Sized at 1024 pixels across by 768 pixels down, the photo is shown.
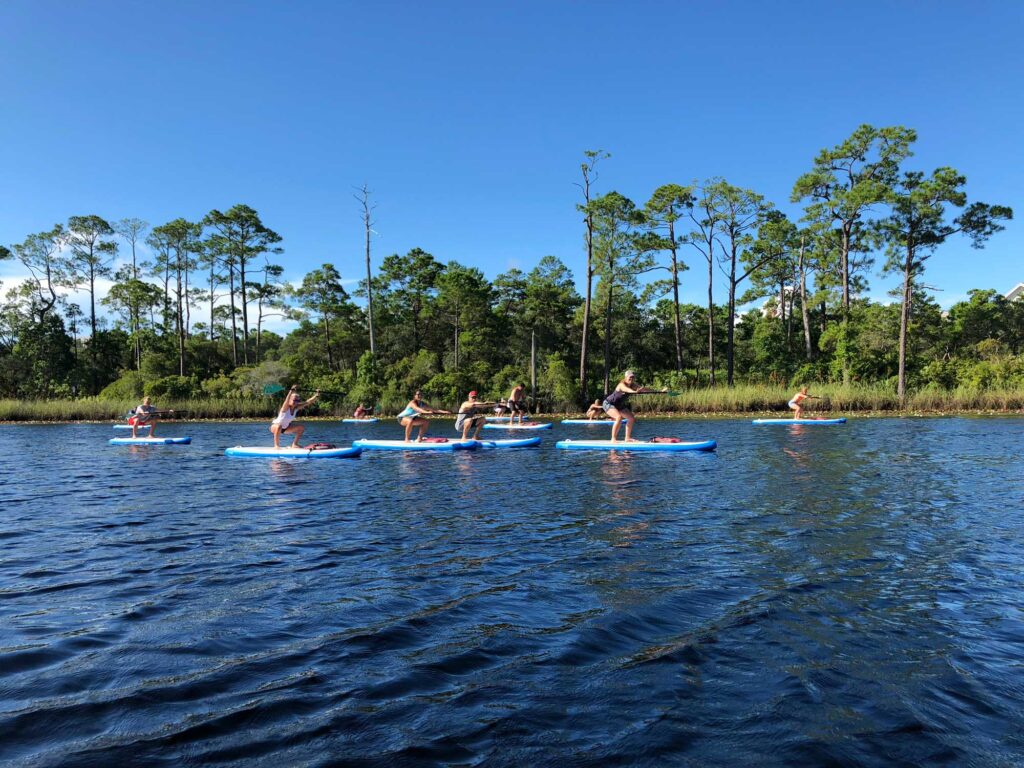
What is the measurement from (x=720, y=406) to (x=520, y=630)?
31803 mm

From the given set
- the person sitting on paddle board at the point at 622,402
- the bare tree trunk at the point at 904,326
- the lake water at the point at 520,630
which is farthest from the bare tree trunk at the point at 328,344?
the lake water at the point at 520,630

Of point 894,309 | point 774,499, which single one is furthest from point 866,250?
point 774,499

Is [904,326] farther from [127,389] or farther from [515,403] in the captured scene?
[127,389]

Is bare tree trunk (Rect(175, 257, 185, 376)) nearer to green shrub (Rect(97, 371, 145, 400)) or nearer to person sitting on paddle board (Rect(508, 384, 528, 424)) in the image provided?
green shrub (Rect(97, 371, 145, 400))

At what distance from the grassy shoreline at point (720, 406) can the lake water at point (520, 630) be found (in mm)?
23356

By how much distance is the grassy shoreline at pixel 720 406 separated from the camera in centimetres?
3156

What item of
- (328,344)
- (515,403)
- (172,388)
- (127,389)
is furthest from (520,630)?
(328,344)

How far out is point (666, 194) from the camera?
42.1 meters

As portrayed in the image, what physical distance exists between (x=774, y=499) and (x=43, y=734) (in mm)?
9433

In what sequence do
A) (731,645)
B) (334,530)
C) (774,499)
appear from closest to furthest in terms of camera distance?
(731,645) < (334,530) < (774,499)

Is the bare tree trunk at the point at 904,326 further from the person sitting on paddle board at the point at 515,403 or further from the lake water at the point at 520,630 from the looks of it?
the lake water at the point at 520,630

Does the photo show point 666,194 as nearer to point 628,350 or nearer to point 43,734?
point 628,350

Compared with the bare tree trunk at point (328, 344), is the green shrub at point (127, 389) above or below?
below

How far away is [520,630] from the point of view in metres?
5.06
